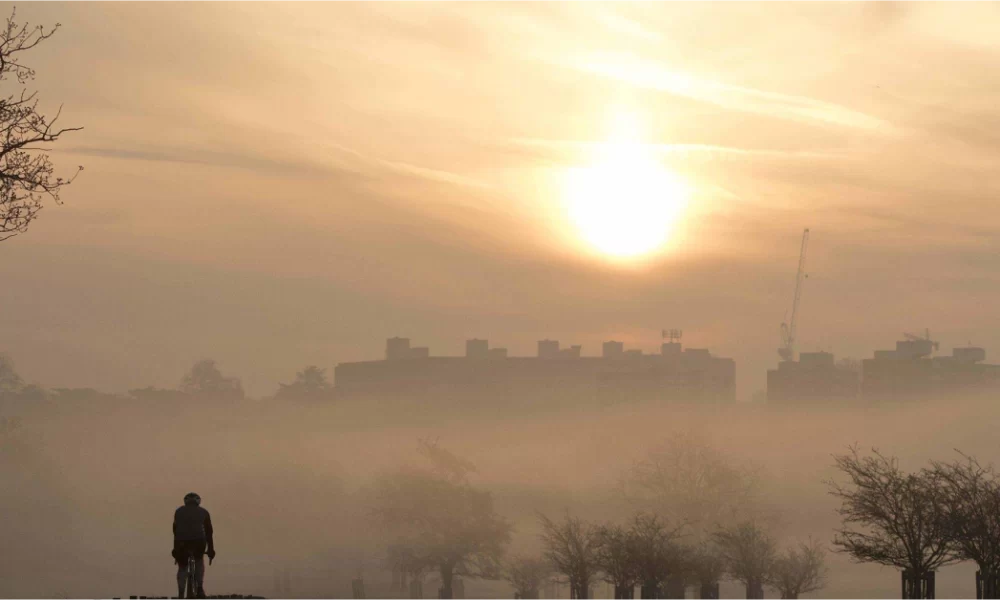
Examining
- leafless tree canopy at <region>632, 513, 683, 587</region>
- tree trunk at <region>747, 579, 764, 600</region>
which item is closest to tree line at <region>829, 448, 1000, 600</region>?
leafless tree canopy at <region>632, 513, 683, 587</region>

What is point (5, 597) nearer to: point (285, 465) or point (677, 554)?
point (677, 554)

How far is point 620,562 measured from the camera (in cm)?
9388

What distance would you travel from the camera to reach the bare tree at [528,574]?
117 meters

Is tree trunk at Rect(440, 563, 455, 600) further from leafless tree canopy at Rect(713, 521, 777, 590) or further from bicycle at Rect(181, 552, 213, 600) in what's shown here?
bicycle at Rect(181, 552, 213, 600)

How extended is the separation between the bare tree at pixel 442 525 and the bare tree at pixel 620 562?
2290 cm

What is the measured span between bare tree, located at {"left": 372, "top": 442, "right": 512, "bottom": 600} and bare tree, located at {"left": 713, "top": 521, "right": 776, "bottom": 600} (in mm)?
22406

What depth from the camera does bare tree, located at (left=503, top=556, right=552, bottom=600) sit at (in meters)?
117

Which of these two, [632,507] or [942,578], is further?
[942,578]

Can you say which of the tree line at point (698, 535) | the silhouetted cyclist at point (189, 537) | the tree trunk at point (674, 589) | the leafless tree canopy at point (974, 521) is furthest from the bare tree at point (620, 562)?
the silhouetted cyclist at point (189, 537)

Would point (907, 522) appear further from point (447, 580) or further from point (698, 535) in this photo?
point (447, 580)

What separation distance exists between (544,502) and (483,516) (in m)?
52.5

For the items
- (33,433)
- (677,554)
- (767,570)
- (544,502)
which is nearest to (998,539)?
(677,554)

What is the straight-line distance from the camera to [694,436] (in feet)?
438

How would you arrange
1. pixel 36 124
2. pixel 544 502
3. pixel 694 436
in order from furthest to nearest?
1. pixel 544 502
2. pixel 694 436
3. pixel 36 124
